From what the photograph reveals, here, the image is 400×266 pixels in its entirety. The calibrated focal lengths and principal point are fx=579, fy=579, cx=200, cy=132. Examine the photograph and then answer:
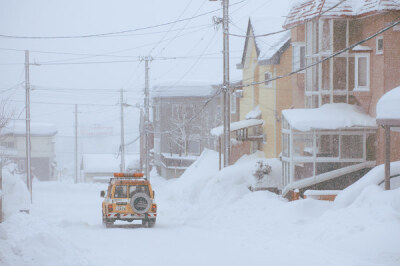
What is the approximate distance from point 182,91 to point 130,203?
36.4 meters

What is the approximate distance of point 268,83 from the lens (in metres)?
36.0

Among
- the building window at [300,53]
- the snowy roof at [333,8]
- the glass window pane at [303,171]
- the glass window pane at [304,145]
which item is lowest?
the glass window pane at [303,171]

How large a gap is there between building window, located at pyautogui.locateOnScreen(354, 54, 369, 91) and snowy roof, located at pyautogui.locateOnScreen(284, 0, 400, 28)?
1957 millimetres

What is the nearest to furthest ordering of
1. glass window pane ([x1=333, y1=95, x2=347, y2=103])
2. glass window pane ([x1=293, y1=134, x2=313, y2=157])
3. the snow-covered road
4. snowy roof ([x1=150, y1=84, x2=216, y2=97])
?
the snow-covered road
glass window pane ([x1=293, y1=134, x2=313, y2=157])
glass window pane ([x1=333, y1=95, x2=347, y2=103])
snowy roof ([x1=150, y1=84, x2=216, y2=97])

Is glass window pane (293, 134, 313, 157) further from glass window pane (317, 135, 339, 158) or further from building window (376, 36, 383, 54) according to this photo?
building window (376, 36, 383, 54)

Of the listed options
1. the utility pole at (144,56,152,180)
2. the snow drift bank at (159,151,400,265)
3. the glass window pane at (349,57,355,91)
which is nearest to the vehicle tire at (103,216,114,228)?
the snow drift bank at (159,151,400,265)

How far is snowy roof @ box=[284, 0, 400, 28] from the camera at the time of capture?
2389 cm

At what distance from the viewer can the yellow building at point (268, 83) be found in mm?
34094

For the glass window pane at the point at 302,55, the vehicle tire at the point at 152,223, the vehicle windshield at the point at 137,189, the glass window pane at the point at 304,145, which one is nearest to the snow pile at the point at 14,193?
the vehicle windshield at the point at 137,189

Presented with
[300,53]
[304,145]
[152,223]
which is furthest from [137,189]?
[300,53]

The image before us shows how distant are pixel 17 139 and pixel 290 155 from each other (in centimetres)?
5540

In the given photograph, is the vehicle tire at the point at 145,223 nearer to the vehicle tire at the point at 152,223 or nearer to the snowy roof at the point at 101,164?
the vehicle tire at the point at 152,223

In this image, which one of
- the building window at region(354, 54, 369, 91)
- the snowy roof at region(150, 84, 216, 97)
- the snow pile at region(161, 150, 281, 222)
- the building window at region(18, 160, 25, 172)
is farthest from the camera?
the building window at region(18, 160, 25, 172)

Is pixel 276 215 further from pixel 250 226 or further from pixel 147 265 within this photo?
pixel 147 265
